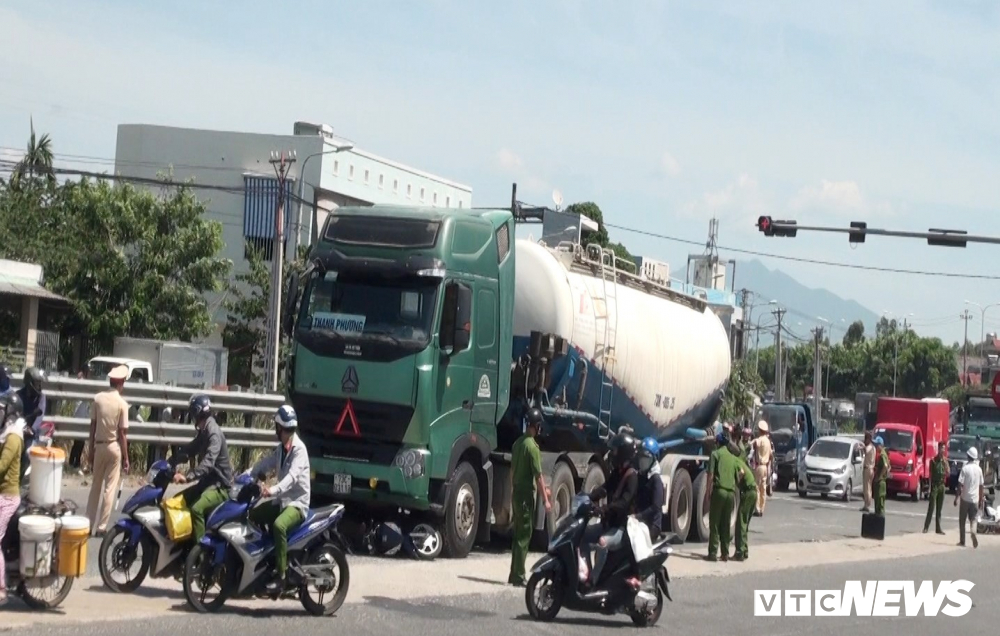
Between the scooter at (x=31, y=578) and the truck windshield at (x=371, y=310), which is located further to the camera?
the truck windshield at (x=371, y=310)

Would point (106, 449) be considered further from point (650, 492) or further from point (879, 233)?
point (879, 233)

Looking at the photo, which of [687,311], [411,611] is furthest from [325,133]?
[411,611]

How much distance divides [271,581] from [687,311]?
13271mm

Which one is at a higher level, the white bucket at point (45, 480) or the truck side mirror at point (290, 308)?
the truck side mirror at point (290, 308)

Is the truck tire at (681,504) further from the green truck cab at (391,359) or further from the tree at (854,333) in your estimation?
the tree at (854,333)

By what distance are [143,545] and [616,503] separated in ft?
13.7

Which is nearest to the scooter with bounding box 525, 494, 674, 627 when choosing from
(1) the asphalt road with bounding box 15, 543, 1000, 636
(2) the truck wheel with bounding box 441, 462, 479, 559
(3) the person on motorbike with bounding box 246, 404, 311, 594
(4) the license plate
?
(1) the asphalt road with bounding box 15, 543, 1000, 636

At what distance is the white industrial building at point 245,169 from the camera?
2201 inches

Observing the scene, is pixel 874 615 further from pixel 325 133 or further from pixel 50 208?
pixel 325 133

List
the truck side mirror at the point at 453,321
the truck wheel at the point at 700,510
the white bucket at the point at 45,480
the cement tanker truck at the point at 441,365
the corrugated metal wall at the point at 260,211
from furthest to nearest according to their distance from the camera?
the corrugated metal wall at the point at 260,211 → the truck wheel at the point at 700,510 → the truck side mirror at the point at 453,321 → the cement tanker truck at the point at 441,365 → the white bucket at the point at 45,480

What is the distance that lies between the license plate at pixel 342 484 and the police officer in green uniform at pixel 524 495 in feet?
6.52

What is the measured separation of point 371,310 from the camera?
15.7 m

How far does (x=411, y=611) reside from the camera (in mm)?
12328

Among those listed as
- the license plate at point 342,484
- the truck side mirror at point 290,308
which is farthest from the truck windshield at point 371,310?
the license plate at point 342,484
